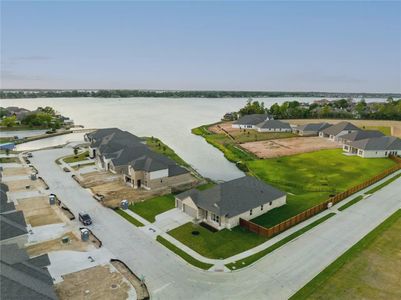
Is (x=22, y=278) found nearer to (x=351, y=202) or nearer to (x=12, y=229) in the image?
(x=12, y=229)

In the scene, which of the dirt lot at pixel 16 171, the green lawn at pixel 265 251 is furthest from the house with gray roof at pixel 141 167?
the green lawn at pixel 265 251

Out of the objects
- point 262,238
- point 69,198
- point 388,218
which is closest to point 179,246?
point 262,238

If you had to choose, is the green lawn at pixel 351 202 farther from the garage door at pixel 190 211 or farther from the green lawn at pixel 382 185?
the garage door at pixel 190 211

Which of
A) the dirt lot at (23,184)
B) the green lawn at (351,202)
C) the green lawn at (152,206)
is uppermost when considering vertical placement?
the dirt lot at (23,184)

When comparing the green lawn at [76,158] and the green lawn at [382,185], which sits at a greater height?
the green lawn at [76,158]

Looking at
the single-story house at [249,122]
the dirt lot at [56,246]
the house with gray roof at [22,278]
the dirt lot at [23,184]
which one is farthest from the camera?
the single-story house at [249,122]
